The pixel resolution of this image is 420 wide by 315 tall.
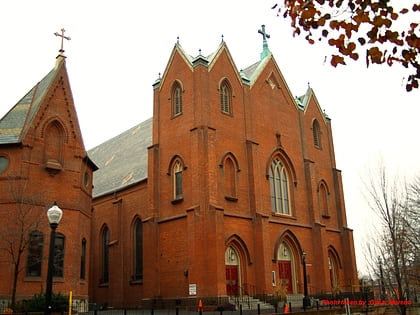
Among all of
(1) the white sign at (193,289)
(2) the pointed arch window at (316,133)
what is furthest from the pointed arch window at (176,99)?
(2) the pointed arch window at (316,133)

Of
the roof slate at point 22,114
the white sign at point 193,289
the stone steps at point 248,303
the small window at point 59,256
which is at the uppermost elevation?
the roof slate at point 22,114

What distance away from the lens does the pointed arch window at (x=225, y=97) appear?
107 feet

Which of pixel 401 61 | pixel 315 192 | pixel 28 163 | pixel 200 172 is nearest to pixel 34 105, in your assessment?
pixel 28 163

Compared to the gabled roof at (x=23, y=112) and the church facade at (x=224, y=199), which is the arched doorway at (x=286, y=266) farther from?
the gabled roof at (x=23, y=112)

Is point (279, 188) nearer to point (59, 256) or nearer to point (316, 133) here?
point (316, 133)

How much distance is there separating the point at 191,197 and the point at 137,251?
28.9ft

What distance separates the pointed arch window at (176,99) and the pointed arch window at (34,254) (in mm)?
11973

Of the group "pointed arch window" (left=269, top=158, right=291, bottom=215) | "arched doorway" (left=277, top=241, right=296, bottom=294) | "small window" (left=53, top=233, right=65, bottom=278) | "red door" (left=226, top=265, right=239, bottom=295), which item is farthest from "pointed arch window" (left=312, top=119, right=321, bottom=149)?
"small window" (left=53, top=233, right=65, bottom=278)

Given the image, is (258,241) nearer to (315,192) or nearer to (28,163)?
(315,192)

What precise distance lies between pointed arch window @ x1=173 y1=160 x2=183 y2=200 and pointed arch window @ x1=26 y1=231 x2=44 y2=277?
860 centimetres

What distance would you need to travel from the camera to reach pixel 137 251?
3588cm

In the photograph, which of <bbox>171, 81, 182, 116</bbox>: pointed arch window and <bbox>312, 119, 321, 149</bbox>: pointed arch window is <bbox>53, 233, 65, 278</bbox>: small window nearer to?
<bbox>171, 81, 182, 116</bbox>: pointed arch window

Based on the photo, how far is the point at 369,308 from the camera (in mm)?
31766

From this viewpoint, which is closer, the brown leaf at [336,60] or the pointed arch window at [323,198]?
the brown leaf at [336,60]
